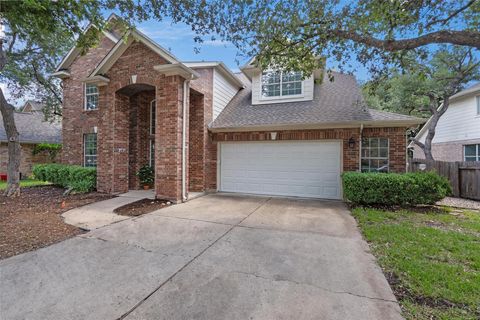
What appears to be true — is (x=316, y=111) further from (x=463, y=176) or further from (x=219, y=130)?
(x=463, y=176)

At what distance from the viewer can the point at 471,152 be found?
13.2m

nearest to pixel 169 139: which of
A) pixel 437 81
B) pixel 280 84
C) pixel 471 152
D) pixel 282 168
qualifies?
pixel 282 168

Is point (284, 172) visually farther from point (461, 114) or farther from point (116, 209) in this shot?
point (461, 114)

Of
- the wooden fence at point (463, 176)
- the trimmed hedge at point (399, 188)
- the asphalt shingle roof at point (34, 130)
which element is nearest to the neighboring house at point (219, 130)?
the trimmed hedge at point (399, 188)

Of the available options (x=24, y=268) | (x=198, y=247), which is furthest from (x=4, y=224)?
(x=198, y=247)

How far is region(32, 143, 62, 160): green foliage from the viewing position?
680 inches

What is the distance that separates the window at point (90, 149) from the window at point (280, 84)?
8.65m

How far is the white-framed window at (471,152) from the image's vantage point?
12.8m

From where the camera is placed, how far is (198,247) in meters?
4.06

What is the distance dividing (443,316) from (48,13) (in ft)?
27.3

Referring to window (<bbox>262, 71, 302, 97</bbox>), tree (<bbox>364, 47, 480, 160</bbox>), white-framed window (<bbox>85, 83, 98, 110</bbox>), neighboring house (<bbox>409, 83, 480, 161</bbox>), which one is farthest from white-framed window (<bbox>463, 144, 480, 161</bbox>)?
white-framed window (<bbox>85, 83, 98, 110</bbox>)

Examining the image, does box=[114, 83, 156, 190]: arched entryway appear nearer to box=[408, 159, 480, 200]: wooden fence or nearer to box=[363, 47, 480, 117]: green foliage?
box=[363, 47, 480, 117]: green foliage

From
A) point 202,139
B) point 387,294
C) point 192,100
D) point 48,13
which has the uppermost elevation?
point 48,13

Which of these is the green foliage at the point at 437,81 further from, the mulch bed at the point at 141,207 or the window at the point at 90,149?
the window at the point at 90,149
